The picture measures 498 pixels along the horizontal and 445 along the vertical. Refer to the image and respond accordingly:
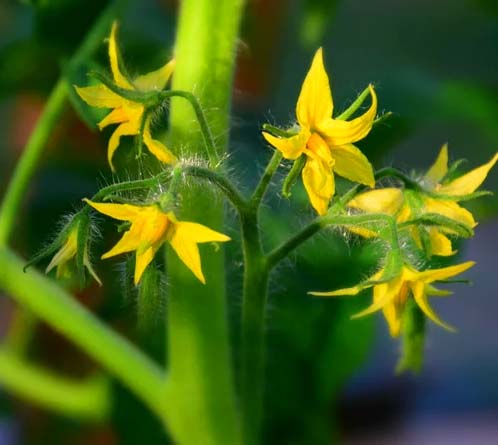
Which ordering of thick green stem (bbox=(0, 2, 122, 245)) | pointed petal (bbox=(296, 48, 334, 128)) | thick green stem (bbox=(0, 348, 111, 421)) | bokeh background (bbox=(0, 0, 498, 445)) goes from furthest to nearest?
thick green stem (bbox=(0, 348, 111, 421)), bokeh background (bbox=(0, 0, 498, 445)), thick green stem (bbox=(0, 2, 122, 245)), pointed petal (bbox=(296, 48, 334, 128))

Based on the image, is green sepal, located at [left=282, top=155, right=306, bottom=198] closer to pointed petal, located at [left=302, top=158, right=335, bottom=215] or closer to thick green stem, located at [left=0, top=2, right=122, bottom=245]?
pointed petal, located at [left=302, top=158, right=335, bottom=215]

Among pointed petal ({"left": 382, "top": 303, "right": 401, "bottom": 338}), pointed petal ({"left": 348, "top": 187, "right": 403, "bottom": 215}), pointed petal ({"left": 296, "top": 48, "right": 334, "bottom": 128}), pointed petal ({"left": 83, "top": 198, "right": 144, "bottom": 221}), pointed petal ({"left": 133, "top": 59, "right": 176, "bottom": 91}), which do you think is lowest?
pointed petal ({"left": 382, "top": 303, "right": 401, "bottom": 338})

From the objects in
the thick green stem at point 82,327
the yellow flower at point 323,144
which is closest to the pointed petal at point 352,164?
the yellow flower at point 323,144

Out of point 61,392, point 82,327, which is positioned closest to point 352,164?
point 82,327

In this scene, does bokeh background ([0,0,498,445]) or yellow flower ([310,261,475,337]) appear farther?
bokeh background ([0,0,498,445])

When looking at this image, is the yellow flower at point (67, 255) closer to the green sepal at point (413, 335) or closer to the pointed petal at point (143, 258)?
the pointed petal at point (143, 258)

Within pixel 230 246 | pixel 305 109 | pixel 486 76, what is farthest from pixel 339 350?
pixel 486 76

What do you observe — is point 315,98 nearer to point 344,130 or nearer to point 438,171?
point 344,130

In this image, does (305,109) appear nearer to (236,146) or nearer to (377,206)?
(377,206)

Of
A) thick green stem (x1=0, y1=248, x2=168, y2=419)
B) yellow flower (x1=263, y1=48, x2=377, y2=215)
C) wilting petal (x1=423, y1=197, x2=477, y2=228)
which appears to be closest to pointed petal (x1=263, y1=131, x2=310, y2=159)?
yellow flower (x1=263, y1=48, x2=377, y2=215)
